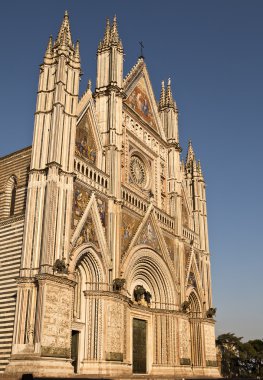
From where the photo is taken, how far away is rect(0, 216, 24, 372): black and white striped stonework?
20.1 metres

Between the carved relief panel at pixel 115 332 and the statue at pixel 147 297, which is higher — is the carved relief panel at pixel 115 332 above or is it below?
below

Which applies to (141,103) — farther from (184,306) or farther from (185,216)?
(184,306)

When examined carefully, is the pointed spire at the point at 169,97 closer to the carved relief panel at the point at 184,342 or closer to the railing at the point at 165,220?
the railing at the point at 165,220

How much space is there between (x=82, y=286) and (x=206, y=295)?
15.2m

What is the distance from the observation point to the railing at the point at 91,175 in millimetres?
24417

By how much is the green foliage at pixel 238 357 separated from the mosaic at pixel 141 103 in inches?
1285

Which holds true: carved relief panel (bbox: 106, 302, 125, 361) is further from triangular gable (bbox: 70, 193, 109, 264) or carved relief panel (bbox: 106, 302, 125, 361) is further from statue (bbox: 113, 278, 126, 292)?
triangular gable (bbox: 70, 193, 109, 264)

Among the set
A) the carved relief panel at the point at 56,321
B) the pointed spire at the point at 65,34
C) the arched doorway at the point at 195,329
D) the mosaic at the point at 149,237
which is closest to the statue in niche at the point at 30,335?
the carved relief panel at the point at 56,321

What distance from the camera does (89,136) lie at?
2703 cm

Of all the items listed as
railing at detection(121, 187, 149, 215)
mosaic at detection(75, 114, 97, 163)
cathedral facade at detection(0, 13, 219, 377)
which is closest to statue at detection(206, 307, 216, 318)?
cathedral facade at detection(0, 13, 219, 377)

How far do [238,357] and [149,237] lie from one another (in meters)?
33.7

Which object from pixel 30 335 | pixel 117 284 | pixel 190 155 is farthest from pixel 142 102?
pixel 30 335

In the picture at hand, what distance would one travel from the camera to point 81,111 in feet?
87.5

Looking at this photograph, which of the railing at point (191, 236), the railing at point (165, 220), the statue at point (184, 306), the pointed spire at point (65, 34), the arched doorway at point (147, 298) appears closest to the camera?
the pointed spire at point (65, 34)
